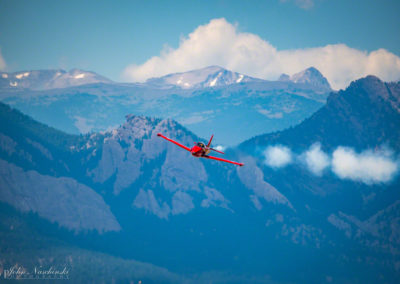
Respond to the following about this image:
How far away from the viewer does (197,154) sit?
15900cm
